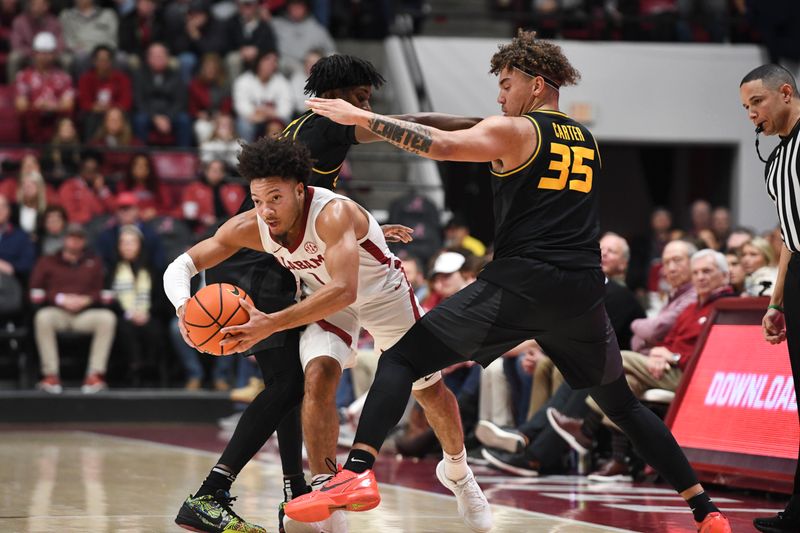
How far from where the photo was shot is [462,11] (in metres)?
16.5

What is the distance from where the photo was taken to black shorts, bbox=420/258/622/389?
4.69m

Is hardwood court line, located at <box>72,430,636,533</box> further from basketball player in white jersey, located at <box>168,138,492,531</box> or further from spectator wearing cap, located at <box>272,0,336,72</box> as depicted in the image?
spectator wearing cap, located at <box>272,0,336,72</box>

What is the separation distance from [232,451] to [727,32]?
1239cm

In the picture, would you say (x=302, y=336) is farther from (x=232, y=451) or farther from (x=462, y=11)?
(x=462, y=11)

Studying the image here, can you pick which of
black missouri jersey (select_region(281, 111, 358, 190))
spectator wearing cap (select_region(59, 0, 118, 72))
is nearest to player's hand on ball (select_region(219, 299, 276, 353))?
black missouri jersey (select_region(281, 111, 358, 190))

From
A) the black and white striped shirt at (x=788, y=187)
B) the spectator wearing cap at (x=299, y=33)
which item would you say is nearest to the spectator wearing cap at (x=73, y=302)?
the spectator wearing cap at (x=299, y=33)

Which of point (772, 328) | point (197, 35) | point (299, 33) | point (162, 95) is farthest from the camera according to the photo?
point (299, 33)

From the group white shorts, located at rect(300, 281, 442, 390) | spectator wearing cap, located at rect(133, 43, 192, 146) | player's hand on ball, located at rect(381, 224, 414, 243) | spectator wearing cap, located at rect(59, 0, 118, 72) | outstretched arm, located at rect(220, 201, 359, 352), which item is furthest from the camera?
spectator wearing cap, located at rect(59, 0, 118, 72)

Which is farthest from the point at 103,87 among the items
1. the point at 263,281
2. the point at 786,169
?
the point at 786,169

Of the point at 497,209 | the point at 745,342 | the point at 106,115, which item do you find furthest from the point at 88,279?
the point at 497,209

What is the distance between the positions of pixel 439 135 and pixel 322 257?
73 centimetres

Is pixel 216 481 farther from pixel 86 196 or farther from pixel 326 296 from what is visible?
pixel 86 196

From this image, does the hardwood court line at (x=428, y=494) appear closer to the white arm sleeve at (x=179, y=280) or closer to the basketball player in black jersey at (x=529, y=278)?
the basketball player in black jersey at (x=529, y=278)

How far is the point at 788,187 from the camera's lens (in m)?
5.36
